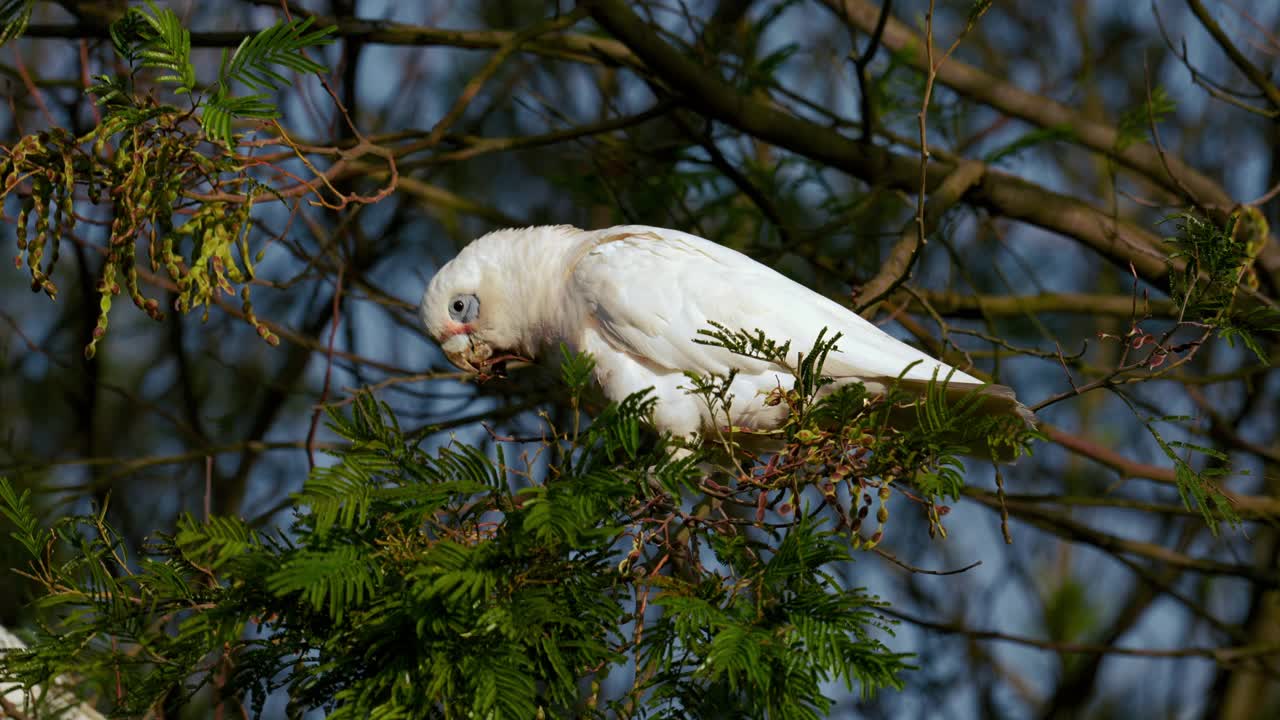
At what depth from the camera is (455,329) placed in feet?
10.3

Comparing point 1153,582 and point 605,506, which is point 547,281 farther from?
point 1153,582

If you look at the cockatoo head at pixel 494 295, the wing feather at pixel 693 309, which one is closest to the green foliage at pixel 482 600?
the wing feather at pixel 693 309

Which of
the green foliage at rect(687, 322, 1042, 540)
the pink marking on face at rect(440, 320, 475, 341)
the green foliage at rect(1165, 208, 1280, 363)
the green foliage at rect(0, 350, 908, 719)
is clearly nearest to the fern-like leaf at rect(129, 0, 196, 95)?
the green foliage at rect(0, 350, 908, 719)

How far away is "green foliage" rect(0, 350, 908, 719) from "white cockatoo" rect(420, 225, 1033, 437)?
0.73m

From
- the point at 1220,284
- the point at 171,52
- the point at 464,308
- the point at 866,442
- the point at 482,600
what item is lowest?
the point at 482,600

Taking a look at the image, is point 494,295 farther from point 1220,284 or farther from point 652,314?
point 1220,284

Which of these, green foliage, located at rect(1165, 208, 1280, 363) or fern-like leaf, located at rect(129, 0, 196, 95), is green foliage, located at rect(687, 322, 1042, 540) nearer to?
green foliage, located at rect(1165, 208, 1280, 363)

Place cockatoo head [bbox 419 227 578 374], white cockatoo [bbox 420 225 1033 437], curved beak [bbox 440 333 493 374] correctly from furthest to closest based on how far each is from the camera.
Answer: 1. curved beak [bbox 440 333 493 374]
2. cockatoo head [bbox 419 227 578 374]
3. white cockatoo [bbox 420 225 1033 437]

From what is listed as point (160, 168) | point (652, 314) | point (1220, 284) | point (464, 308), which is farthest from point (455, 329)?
point (1220, 284)

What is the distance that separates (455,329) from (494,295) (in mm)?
163

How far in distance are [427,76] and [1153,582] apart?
4896 mm

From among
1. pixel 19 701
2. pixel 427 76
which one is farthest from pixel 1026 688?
pixel 19 701

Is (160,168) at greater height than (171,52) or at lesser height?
lesser

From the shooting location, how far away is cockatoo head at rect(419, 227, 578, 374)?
10.1 ft
